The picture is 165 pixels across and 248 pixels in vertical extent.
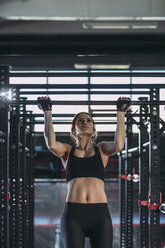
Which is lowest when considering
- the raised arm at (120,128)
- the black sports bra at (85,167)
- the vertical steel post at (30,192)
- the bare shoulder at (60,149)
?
the vertical steel post at (30,192)

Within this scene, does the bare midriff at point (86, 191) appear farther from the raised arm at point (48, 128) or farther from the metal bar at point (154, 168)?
the metal bar at point (154, 168)

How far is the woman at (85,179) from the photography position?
319cm

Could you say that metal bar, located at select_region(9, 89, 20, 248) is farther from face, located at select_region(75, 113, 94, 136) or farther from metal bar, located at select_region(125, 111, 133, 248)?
metal bar, located at select_region(125, 111, 133, 248)

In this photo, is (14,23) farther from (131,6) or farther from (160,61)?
(160,61)

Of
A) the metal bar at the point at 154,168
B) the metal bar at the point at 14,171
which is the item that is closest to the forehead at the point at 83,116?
the metal bar at the point at 154,168

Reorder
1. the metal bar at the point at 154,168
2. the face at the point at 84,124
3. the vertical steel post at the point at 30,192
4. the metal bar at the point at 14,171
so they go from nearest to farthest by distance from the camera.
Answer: the face at the point at 84,124 → the metal bar at the point at 154,168 → the metal bar at the point at 14,171 → the vertical steel post at the point at 30,192

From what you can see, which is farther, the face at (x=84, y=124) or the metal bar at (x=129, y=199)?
the metal bar at (x=129, y=199)

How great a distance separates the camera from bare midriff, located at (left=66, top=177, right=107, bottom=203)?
3.29 m

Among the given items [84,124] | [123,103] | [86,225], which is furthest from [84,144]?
[86,225]

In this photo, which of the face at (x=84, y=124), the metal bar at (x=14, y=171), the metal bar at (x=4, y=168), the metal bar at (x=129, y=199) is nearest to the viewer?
the face at (x=84, y=124)

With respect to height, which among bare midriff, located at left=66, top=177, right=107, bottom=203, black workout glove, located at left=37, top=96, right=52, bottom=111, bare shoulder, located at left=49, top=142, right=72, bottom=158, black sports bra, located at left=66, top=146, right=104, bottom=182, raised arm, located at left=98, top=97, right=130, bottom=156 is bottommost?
bare midriff, located at left=66, top=177, right=107, bottom=203

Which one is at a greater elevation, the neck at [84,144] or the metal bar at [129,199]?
the neck at [84,144]

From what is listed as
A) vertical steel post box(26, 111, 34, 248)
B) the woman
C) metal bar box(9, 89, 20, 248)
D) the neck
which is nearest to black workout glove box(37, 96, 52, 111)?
the woman

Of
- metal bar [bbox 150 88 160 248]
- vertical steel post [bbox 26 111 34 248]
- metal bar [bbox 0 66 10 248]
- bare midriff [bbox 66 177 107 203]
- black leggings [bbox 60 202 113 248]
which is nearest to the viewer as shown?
black leggings [bbox 60 202 113 248]
